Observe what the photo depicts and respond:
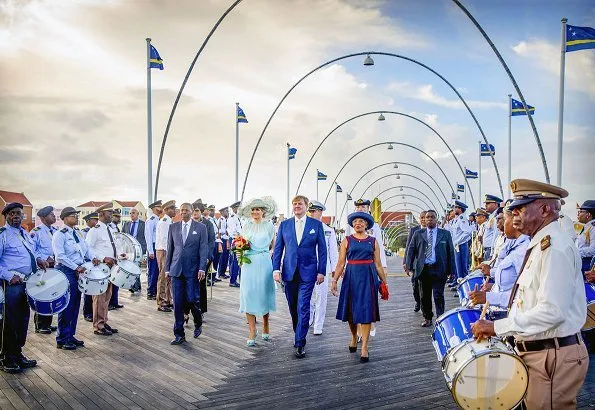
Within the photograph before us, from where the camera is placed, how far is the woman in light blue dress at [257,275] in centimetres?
821

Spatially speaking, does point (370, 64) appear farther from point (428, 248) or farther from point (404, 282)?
point (428, 248)

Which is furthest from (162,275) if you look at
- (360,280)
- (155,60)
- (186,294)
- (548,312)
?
(548,312)

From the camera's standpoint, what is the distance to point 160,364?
23.6 feet

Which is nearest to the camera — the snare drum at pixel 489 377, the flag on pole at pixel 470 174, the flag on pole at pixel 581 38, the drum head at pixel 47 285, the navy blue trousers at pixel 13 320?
the snare drum at pixel 489 377

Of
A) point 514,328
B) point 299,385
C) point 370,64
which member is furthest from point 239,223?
point 514,328

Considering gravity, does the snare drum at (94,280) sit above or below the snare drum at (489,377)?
below

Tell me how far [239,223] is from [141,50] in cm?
717

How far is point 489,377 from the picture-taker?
11.0ft

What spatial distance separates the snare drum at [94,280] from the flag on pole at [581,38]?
13.4 meters

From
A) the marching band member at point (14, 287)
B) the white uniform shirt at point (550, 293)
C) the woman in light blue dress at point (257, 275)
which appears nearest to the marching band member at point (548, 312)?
the white uniform shirt at point (550, 293)

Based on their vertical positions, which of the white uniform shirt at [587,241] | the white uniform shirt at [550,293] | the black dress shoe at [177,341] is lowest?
the black dress shoe at [177,341]

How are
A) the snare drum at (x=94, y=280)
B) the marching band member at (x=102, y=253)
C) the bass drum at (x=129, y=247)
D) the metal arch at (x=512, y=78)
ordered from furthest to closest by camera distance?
1. the metal arch at (x=512, y=78)
2. the bass drum at (x=129, y=247)
3. the marching band member at (x=102, y=253)
4. the snare drum at (x=94, y=280)

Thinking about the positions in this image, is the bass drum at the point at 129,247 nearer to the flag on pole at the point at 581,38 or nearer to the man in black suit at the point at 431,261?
the man in black suit at the point at 431,261

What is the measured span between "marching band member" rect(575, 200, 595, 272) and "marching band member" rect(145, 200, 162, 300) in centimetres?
954
